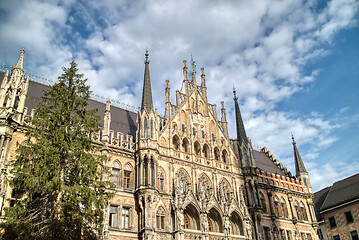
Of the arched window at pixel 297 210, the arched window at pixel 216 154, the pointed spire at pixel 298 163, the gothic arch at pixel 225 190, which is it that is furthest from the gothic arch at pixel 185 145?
the pointed spire at pixel 298 163

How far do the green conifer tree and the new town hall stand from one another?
3.40 m

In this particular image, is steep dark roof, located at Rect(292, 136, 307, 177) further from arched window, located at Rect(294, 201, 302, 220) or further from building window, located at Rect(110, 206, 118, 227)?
building window, located at Rect(110, 206, 118, 227)

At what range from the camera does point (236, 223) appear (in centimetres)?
3009

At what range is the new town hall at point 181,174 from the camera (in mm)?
23828

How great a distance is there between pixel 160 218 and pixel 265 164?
66.6 feet

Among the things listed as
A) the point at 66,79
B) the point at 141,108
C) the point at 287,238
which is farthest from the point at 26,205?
the point at 287,238

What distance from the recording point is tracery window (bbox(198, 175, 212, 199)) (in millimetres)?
28823

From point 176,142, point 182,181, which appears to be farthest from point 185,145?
point 182,181

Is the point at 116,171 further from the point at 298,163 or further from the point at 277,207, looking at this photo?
the point at 298,163

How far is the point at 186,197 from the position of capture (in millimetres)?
26641

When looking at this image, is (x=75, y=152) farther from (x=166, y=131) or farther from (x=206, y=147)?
(x=206, y=147)

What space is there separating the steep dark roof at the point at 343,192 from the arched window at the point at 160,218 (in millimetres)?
24175

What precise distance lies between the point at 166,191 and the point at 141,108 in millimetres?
7602

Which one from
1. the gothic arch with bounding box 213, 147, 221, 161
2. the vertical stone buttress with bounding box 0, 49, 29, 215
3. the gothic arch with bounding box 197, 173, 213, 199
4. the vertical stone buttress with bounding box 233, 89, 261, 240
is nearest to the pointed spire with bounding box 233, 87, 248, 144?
the vertical stone buttress with bounding box 233, 89, 261, 240
